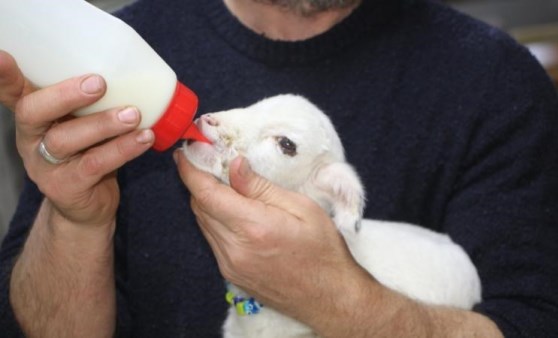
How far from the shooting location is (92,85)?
32.8 inches

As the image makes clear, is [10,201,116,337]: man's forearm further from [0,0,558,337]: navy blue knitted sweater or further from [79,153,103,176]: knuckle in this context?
[79,153,103,176]: knuckle

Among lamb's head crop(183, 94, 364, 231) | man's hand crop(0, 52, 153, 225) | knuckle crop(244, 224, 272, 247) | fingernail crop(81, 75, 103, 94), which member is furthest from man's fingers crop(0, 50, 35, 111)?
knuckle crop(244, 224, 272, 247)

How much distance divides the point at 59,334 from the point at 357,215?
68 cm

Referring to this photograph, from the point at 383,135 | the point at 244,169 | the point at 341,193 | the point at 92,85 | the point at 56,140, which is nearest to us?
the point at 92,85

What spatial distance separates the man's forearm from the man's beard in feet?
2.04

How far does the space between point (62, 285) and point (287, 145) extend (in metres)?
0.55

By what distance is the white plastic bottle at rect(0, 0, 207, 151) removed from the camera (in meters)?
0.84

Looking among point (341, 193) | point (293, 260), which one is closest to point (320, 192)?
point (341, 193)

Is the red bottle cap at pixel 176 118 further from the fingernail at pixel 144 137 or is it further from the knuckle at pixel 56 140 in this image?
the knuckle at pixel 56 140

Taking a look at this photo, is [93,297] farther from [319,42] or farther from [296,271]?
[319,42]

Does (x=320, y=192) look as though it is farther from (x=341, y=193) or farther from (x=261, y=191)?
(x=261, y=191)

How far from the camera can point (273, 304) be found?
3.73ft

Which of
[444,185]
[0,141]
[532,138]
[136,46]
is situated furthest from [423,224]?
[0,141]

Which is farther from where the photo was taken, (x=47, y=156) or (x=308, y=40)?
(x=308, y=40)
